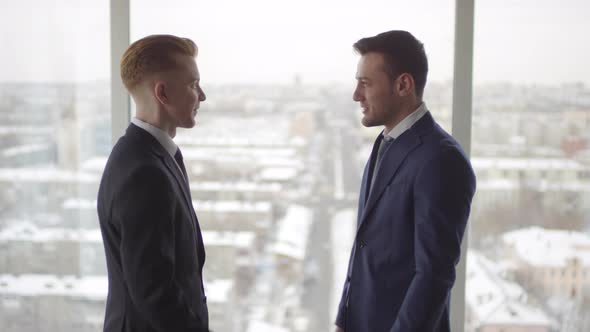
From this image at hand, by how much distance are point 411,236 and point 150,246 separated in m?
0.83

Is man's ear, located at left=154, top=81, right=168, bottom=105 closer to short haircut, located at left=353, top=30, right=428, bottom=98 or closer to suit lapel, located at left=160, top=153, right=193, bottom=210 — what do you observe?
suit lapel, located at left=160, top=153, right=193, bottom=210

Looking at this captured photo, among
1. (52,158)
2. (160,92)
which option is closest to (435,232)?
(160,92)

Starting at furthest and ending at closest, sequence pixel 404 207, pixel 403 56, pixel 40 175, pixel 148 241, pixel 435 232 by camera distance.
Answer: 1. pixel 40 175
2. pixel 403 56
3. pixel 404 207
4. pixel 435 232
5. pixel 148 241

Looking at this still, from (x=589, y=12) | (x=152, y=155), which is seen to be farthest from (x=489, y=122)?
(x=152, y=155)

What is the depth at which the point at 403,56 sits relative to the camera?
195 cm

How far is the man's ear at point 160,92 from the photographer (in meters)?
1.66

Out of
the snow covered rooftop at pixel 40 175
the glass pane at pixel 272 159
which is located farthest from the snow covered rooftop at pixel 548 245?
the snow covered rooftop at pixel 40 175

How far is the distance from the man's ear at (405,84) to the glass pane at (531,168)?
845 millimetres

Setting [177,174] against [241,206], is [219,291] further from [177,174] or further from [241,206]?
[177,174]

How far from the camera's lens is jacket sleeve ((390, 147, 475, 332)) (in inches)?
68.7

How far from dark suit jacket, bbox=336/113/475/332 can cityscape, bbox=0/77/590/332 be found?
0.76 meters

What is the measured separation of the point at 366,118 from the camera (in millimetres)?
1998

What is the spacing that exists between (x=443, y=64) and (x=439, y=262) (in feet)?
3.98

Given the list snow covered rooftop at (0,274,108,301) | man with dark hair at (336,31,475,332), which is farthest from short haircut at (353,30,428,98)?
snow covered rooftop at (0,274,108,301)
